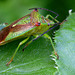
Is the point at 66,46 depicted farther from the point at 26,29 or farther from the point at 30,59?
the point at 26,29

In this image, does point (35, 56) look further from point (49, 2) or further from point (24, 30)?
point (49, 2)

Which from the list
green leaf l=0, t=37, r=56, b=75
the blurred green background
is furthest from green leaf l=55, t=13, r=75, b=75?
the blurred green background

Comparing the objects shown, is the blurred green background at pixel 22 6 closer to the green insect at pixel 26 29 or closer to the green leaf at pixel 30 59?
the green insect at pixel 26 29

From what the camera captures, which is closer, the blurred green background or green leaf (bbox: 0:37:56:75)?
green leaf (bbox: 0:37:56:75)

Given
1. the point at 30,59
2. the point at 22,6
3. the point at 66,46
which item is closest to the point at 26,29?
the point at 30,59

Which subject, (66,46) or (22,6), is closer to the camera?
(66,46)

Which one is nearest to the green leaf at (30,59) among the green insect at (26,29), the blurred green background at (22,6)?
the green insect at (26,29)

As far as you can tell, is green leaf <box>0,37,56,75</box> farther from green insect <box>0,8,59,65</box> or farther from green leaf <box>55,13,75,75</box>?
green leaf <box>55,13,75,75</box>
